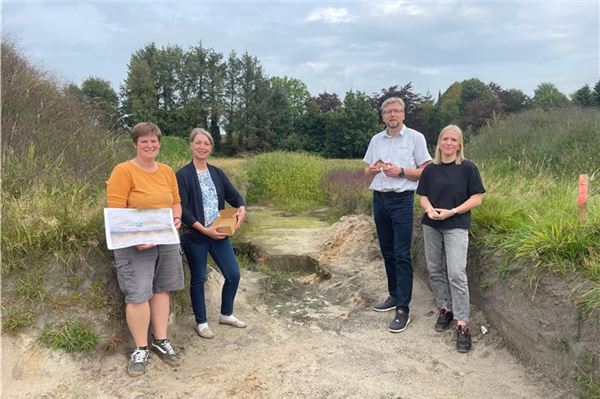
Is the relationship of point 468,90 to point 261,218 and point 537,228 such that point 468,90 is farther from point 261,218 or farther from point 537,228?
point 537,228

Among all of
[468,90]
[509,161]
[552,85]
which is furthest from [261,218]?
[552,85]

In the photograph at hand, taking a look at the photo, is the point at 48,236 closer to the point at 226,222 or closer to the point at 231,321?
the point at 226,222

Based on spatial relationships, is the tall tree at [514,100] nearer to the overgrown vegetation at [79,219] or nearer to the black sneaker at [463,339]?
the overgrown vegetation at [79,219]

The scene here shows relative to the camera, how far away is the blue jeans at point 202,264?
13.6ft

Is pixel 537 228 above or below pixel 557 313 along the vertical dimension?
above

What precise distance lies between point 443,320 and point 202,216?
230 cm

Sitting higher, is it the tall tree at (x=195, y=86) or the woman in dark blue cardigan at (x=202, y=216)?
the tall tree at (x=195, y=86)

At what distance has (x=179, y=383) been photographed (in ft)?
11.7

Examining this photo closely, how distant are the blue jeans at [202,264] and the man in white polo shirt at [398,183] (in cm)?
142

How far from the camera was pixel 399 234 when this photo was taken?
4.46 meters

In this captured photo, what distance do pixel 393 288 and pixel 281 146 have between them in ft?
99.6

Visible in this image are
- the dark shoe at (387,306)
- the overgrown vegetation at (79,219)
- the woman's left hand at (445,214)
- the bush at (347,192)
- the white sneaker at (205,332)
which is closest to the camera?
the overgrown vegetation at (79,219)

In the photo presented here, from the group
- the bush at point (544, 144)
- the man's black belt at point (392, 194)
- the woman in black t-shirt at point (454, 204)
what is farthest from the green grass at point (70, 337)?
the bush at point (544, 144)

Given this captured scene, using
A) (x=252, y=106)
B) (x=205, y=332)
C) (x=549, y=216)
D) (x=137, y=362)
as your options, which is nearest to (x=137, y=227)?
(x=137, y=362)
